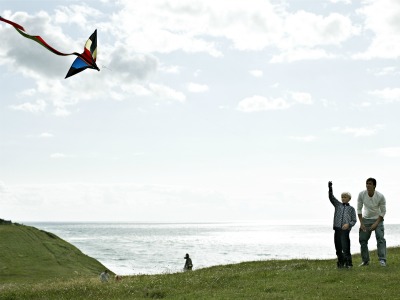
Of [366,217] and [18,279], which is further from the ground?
[366,217]

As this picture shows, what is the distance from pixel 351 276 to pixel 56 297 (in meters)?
12.5

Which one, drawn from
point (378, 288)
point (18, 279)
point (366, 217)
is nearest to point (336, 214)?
point (366, 217)

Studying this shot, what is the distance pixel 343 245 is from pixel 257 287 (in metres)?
4.48

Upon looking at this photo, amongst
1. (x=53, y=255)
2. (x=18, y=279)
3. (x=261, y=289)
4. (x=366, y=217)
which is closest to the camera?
(x=261, y=289)

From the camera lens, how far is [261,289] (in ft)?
66.1

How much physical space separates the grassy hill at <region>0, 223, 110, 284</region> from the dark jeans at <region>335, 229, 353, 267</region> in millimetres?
23317

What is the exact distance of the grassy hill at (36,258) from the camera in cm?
4024

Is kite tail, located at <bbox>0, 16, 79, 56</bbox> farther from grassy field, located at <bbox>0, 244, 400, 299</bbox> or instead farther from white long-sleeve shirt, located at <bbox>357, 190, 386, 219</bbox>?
white long-sleeve shirt, located at <bbox>357, 190, 386, 219</bbox>

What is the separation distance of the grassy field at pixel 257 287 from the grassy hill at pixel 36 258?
14.5 metres

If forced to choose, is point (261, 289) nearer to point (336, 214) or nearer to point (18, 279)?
point (336, 214)

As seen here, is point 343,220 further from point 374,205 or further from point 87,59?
point 87,59

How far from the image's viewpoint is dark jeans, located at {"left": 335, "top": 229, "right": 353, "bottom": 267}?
22231 millimetres

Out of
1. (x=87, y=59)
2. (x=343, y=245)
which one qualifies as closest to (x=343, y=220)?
(x=343, y=245)

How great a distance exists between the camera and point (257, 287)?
20531mm
